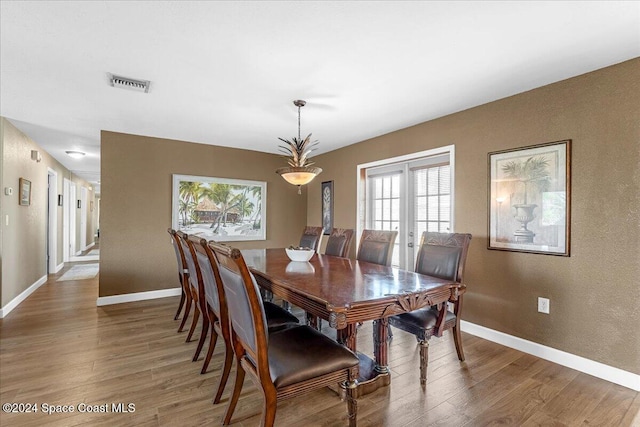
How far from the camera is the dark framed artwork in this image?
5.35m

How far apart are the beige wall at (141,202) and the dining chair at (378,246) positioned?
113 inches

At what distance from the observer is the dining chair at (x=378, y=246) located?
3055 millimetres

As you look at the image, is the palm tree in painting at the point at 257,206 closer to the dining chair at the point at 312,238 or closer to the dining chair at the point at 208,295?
the dining chair at the point at 312,238

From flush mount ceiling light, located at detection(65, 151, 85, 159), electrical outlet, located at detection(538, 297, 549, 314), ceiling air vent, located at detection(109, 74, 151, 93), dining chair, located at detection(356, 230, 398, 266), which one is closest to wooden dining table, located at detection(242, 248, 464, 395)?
dining chair, located at detection(356, 230, 398, 266)

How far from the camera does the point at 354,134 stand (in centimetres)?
440

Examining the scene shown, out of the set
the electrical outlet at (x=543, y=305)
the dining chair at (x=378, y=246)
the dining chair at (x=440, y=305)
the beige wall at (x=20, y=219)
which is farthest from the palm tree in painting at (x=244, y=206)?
the electrical outlet at (x=543, y=305)

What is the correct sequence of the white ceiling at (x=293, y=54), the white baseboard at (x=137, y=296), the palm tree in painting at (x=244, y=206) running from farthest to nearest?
the palm tree in painting at (x=244, y=206)
the white baseboard at (x=137, y=296)
the white ceiling at (x=293, y=54)

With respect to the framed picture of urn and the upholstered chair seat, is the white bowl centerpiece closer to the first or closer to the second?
the upholstered chair seat

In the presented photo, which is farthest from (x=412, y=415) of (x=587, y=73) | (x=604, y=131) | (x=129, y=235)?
(x=129, y=235)

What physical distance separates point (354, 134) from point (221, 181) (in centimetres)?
229

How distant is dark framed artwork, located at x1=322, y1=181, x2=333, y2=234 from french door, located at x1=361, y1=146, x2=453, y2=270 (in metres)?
0.76

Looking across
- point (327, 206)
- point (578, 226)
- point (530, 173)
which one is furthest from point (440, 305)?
point (327, 206)

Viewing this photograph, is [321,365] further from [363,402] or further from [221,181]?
[221,181]

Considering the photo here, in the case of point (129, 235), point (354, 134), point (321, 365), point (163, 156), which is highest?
point (354, 134)
